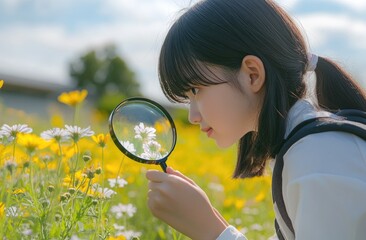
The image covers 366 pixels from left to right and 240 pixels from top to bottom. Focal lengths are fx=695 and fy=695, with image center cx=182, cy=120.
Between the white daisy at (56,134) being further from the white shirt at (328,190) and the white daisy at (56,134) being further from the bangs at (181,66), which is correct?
the white shirt at (328,190)

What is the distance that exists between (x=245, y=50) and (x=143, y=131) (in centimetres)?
32

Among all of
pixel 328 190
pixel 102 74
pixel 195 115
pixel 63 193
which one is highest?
pixel 328 190

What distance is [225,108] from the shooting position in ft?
5.42

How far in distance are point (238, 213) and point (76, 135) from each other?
171 cm

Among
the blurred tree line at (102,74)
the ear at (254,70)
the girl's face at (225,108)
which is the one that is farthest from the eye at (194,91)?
the blurred tree line at (102,74)

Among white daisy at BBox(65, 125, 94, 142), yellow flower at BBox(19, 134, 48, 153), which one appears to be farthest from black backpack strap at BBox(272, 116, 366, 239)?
yellow flower at BBox(19, 134, 48, 153)

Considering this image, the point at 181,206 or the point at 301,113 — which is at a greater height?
the point at 301,113

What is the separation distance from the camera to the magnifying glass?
1.65m

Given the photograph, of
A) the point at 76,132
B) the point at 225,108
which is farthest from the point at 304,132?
the point at 76,132

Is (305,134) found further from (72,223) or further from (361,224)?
(72,223)

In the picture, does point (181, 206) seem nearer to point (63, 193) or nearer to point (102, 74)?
point (63, 193)

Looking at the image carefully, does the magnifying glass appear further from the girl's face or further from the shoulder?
the shoulder

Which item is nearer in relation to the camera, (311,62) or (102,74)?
(311,62)

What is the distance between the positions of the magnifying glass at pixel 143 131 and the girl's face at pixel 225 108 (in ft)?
0.31
